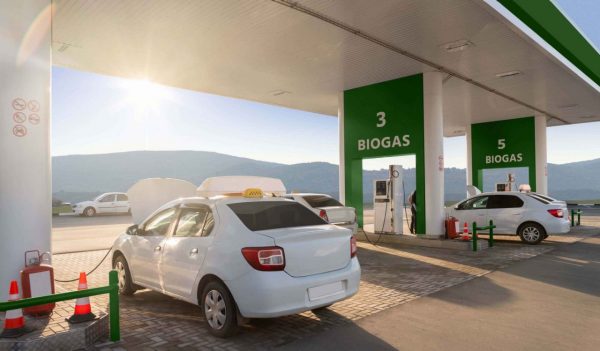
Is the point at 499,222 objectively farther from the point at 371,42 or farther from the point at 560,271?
the point at 371,42

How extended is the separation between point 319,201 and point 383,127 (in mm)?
3931

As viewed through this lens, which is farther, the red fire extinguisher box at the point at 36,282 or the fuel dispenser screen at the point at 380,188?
the fuel dispenser screen at the point at 380,188

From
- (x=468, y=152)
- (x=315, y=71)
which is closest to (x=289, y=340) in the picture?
(x=315, y=71)

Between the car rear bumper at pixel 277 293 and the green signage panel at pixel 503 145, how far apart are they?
19.2 metres

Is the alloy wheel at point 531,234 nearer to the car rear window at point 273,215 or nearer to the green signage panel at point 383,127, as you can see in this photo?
the green signage panel at point 383,127

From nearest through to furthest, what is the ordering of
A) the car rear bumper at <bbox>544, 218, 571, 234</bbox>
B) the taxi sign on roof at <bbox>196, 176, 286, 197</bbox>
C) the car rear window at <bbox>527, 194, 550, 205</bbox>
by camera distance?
the taxi sign on roof at <bbox>196, 176, 286, 197</bbox> < the car rear bumper at <bbox>544, 218, 571, 234</bbox> < the car rear window at <bbox>527, 194, 550, 205</bbox>

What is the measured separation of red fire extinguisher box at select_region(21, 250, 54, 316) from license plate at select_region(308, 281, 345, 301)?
10.1 feet

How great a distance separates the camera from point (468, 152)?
22391 millimetres

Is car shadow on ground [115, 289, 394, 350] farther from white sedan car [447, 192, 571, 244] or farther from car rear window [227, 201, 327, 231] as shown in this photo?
white sedan car [447, 192, 571, 244]

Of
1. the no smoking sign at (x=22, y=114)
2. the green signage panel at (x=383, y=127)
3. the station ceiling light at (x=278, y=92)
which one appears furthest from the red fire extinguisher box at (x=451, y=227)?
the no smoking sign at (x=22, y=114)

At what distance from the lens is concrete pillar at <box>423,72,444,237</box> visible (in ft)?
41.1

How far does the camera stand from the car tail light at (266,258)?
4195 mm

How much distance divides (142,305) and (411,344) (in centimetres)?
376

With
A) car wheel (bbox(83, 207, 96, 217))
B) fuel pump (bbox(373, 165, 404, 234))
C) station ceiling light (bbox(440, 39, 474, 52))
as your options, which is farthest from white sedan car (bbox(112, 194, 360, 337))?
car wheel (bbox(83, 207, 96, 217))
